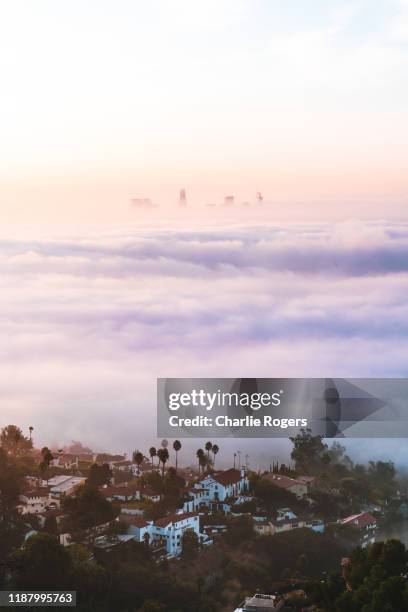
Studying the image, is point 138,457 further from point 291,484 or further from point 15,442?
point 291,484

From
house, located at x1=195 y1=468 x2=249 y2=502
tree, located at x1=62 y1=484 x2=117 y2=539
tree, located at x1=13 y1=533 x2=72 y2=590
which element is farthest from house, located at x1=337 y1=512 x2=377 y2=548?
tree, located at x1=13 y1=533 x2=72 y2=590

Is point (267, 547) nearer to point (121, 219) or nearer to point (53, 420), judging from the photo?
point (53, 420)

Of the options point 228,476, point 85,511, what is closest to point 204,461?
point 228,476

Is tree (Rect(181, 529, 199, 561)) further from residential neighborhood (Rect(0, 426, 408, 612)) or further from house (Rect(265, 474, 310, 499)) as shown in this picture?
house (Rect(265, 474, 310, 499))

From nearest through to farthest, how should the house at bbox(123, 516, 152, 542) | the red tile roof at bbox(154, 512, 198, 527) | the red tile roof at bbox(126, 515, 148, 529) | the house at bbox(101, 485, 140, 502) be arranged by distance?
the house at bbox(123, 516, 152, 542) < the red tile roof at bbox(126, 515, 148, 529) < the red tile roof at bbox(154, 512, 198, 527) < the house at bbox(101, 485, 140, 502)

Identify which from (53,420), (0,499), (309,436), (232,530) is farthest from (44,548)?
(309,436)

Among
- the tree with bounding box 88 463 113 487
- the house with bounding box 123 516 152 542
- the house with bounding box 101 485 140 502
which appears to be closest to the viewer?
the house with bounding box 123 516 152 542

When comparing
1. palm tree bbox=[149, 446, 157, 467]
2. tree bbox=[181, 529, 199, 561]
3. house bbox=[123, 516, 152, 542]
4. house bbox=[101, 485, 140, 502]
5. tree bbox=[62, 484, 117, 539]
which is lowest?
tree bbox=[181, 529, 199, 561]
